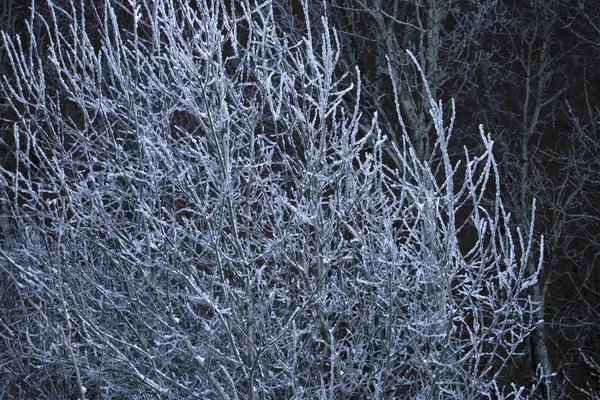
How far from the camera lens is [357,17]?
12.9 metres

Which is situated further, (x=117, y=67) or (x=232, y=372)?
(x=232, y=372)

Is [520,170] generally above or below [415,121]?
below

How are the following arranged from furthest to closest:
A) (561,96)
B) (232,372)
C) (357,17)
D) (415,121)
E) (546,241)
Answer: (561,96) → (546,241) → (357,17) → (415,121) → (232,372)

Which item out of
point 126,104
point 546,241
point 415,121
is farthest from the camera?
point 546,241

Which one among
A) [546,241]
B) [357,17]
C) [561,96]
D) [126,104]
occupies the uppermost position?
[126,104]

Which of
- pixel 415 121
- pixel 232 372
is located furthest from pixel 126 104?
pixel 415 121

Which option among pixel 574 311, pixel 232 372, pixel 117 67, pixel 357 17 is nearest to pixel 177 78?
pixel 117 67

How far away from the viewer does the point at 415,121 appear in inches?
472

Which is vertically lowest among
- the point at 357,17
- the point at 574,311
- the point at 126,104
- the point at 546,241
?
the point at 574,311

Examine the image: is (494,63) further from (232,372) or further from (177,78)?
(177,78)

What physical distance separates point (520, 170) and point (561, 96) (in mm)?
2057

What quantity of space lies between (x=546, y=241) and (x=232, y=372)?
A: 837 cm

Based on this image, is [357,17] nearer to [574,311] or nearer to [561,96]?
[561,96]

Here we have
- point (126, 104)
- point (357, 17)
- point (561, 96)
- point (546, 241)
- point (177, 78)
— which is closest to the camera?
point (177, 78)
